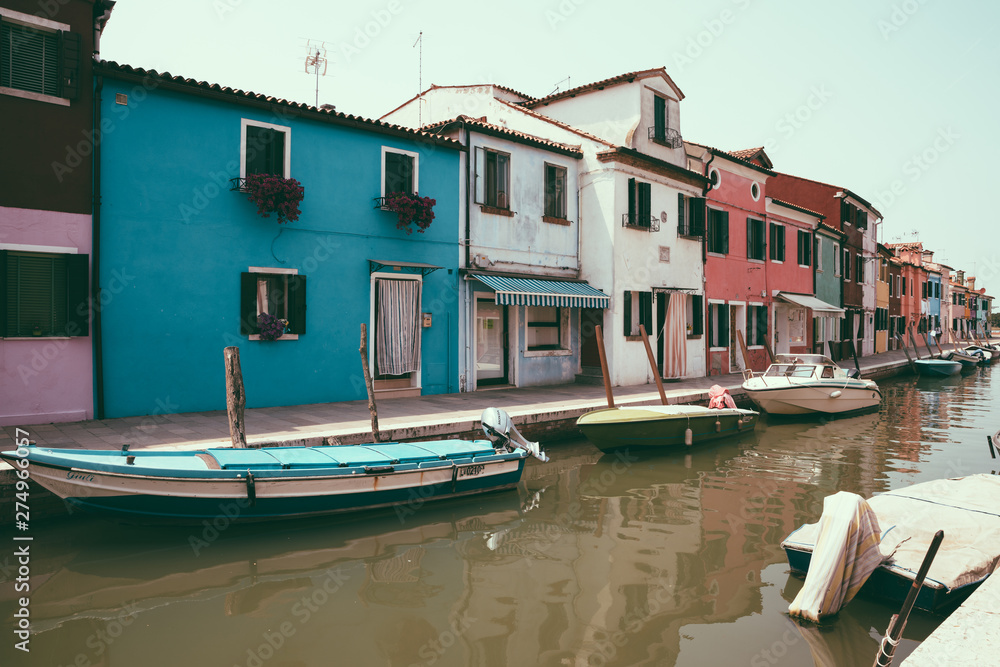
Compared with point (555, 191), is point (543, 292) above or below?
below

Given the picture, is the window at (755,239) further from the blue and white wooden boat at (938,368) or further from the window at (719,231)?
the blue and white wooden boat at (938,368)

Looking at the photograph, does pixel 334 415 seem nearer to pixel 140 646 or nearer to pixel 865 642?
pixel 140 646

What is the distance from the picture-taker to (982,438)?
13812 mm

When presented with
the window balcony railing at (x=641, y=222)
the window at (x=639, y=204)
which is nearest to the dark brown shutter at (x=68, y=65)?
the window balcony railing at (x=641, y=222)

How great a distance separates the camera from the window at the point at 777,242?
23656 millimetres

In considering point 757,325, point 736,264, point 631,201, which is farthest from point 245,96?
point 757,325

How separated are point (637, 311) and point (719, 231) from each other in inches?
221

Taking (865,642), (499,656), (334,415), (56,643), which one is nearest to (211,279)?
(334,415)

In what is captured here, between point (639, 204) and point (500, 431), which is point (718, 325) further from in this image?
point (500, 431)

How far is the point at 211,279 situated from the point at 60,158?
2.75m

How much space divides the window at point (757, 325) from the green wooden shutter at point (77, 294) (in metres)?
19.8

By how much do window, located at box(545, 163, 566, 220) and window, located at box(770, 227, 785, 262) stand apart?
35.8 ft

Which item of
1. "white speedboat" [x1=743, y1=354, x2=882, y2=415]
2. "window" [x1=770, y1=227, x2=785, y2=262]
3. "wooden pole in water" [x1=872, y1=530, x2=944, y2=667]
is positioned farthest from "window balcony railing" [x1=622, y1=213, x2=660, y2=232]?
"wooden pole in water" [x1=872, y1=530, x2=944, y2=667]

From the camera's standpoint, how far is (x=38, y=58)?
9297 millimetres
